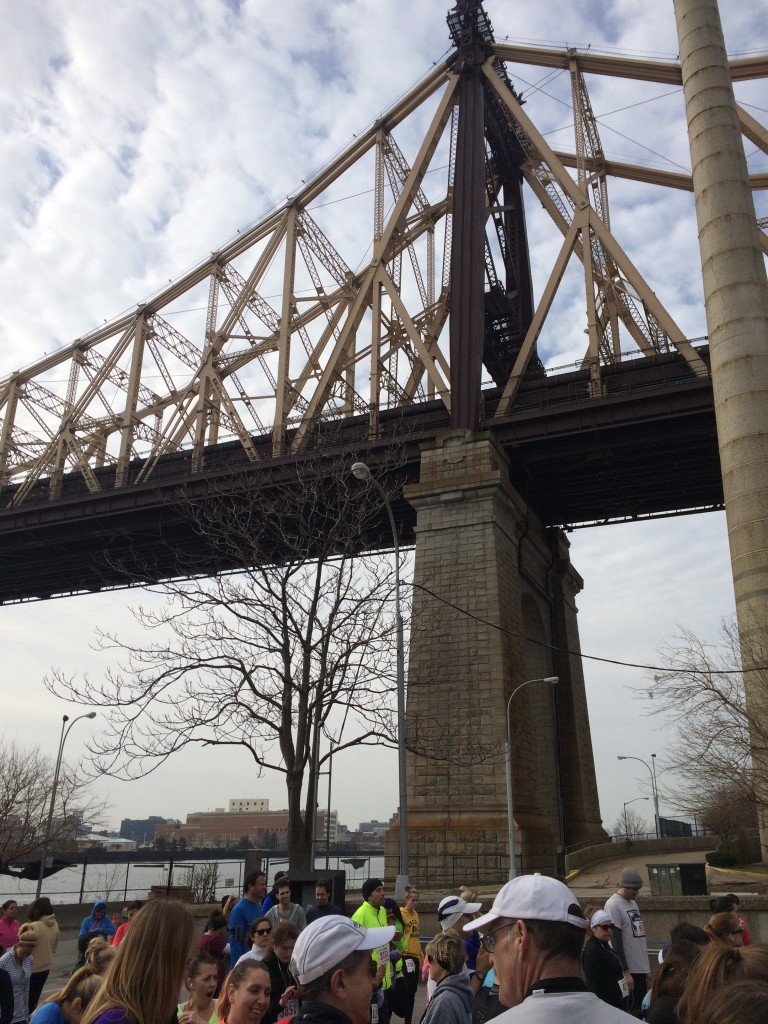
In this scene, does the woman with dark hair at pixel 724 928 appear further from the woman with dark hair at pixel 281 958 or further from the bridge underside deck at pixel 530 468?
the bridge underside deck at pixel 530 468

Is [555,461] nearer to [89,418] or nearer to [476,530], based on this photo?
[476,530]

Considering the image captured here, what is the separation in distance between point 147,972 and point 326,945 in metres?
0.67

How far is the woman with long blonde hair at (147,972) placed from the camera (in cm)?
294

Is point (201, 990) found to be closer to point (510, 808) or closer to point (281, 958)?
point (281, 958)

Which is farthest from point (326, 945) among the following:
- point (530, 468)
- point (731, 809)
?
point (731, 809)

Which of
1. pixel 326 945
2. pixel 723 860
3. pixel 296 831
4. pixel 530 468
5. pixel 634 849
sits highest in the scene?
pixel 530 468

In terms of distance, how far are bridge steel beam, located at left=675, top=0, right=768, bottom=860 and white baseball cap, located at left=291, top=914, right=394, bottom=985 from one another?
17.6 m

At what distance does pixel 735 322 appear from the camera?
80.4 ft

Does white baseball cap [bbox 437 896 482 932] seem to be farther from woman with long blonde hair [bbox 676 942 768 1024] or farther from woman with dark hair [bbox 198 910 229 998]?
woman with long blonde hair [bbox 676 942 768 1024]

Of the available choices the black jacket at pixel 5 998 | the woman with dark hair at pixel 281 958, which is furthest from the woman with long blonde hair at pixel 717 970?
the black jacket at pixel 5 998

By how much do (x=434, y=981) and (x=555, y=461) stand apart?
2532 centimetres

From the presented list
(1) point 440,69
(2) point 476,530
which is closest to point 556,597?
(2) point 476,530

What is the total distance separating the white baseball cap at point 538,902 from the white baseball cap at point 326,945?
2.23ft

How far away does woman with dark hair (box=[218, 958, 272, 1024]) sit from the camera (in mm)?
3555
